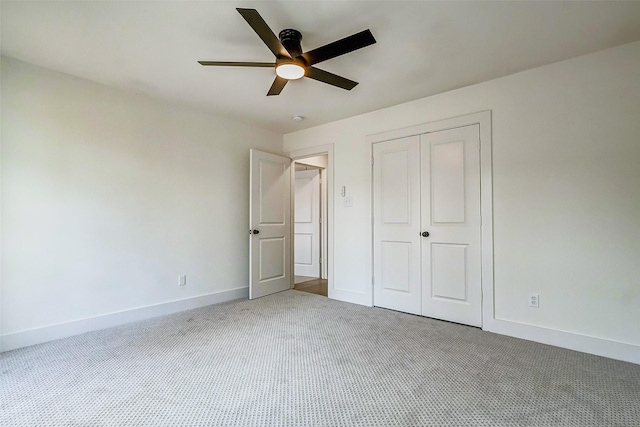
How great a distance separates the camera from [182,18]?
6.68 feet

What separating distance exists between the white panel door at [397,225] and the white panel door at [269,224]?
4.97 ft

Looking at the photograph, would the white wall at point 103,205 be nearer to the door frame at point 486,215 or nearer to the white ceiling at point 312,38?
the white ceiling at point 312,38

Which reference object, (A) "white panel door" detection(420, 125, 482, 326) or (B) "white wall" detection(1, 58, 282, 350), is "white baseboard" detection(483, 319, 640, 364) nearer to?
(A) "white panel door" detection(420, 125, 482, 326)

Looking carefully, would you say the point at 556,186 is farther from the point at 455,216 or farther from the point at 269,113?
the point at 269,113

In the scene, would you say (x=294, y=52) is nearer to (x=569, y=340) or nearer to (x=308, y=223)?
(x=569, y=340)

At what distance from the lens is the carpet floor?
168 cm

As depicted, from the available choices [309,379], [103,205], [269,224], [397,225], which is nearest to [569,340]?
[397,225]

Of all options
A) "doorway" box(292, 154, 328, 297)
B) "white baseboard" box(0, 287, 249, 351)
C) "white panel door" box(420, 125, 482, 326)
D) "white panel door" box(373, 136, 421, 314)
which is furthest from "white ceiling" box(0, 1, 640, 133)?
"doorway" box(292, 154, 328, 297)

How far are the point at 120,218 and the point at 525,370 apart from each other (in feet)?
12.8

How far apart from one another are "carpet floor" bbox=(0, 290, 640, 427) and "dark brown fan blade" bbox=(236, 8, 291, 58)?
220 centimetres

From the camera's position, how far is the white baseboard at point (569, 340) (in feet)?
7.67

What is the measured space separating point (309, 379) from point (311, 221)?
3.99 m

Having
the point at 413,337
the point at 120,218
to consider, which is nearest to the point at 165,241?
the point at 120,218

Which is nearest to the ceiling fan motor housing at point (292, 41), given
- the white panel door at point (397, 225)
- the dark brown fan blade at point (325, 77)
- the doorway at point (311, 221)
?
the dark brown fan blade at point (325, 77)
